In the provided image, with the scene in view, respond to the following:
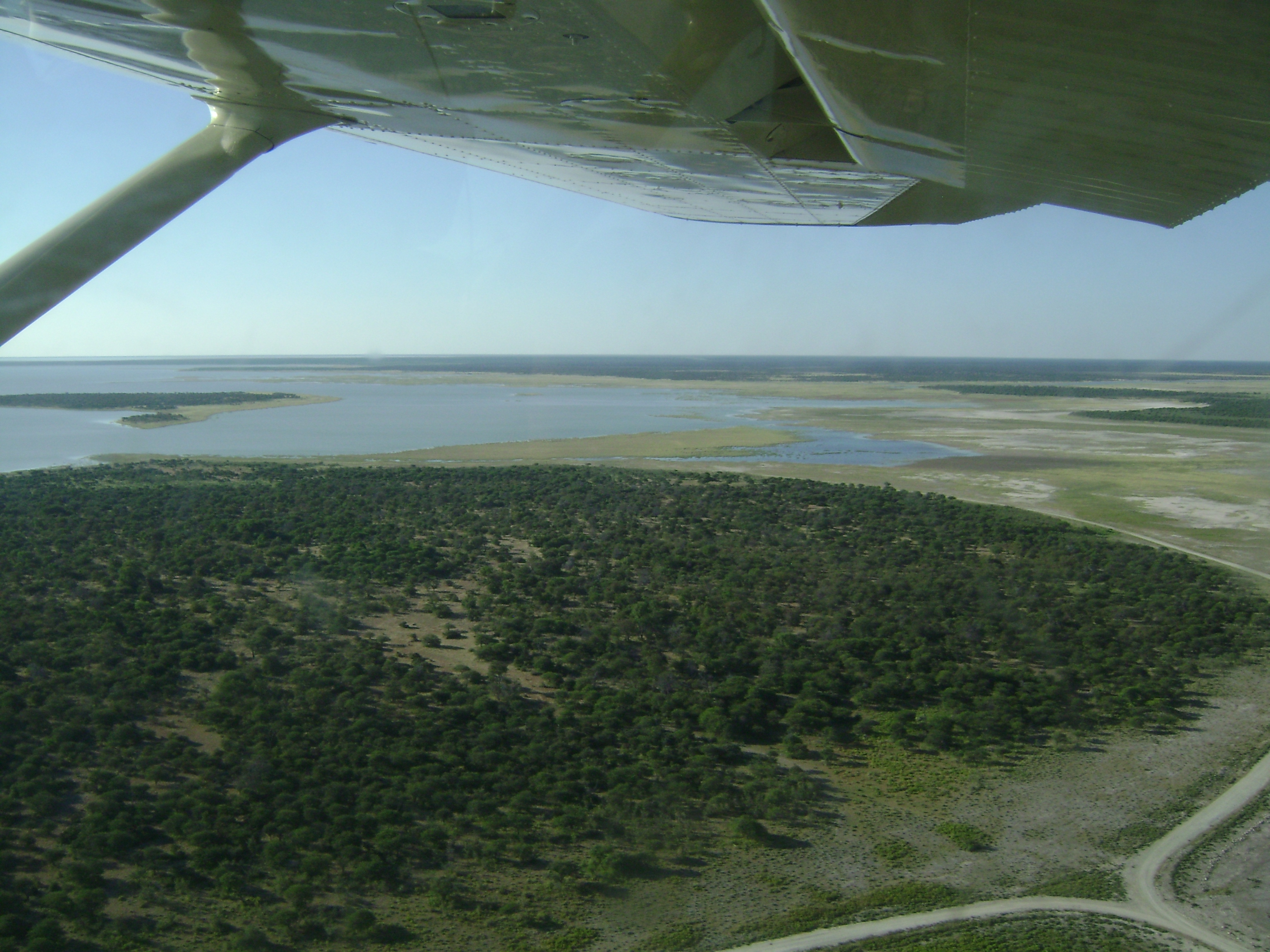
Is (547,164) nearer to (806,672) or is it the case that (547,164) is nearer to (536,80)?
(536,80)

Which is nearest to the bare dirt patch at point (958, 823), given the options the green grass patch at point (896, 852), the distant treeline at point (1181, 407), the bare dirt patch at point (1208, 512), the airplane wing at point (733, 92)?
the green grass patch at point (896, 852)

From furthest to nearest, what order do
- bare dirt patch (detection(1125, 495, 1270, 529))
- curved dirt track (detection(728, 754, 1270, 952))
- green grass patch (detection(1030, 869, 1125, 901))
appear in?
bare dirt patch (detection(1125, 495, 1270, 529))
green grass patch (detection(1030, 869, 1125, 901))
curved dirt track (detection(728, 754, 1270, 952))

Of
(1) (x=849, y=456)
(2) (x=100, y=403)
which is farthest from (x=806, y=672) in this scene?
(2) (x=100, y=403)

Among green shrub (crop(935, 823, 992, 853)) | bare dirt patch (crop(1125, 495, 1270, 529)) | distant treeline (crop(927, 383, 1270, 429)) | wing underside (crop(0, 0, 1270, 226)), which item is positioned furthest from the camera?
distant treeline (crop(927, 383, 1270, 429))

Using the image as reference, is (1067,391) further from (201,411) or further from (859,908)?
(859,908)

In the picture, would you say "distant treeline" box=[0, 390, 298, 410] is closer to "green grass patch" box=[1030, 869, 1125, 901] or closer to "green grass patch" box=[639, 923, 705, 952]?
"green grass patch" box=[639, 923, 705, 952]

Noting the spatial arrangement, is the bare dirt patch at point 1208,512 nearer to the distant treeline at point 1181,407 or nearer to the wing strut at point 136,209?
the distant treeline at point 1181,407

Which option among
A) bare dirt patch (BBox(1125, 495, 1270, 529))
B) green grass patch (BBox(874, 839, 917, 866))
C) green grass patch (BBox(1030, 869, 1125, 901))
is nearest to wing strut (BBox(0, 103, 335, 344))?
green grass patch (BBox(874, 839, 917, 866))
